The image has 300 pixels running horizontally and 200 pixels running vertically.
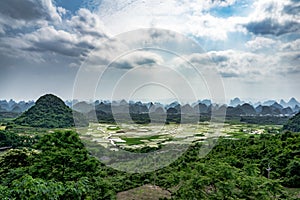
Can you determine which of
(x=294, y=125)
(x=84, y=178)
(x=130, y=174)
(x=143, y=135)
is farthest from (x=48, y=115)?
(x=84, y=178)

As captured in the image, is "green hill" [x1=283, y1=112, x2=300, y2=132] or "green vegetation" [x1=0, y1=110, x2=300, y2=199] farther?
"green hill" [x1=283, y1=112, x2=300, y2=132]

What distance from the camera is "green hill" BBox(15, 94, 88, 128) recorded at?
91.9ft

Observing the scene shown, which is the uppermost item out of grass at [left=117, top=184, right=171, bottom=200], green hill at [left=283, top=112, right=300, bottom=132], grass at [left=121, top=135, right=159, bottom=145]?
green hill at [left=283, top=112, right=300, bottom=132]

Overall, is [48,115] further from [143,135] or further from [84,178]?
[84,178]

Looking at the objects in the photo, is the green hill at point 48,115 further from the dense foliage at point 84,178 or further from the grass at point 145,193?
the dense foliage at point 84,178

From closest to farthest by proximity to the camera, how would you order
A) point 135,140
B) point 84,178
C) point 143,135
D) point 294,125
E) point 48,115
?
point 84,178 → point 135,140 → point 143,135 → point 294,125 → point 48,115

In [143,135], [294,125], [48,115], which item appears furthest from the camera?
[48,115]

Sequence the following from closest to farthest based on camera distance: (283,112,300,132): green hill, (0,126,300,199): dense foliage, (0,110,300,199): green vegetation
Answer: (0,126,300,199): dense foliage → (0,110,300,199): green vegetation → (283,112,300,132): green hill

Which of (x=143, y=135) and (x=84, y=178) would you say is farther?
(x=143, y=135)

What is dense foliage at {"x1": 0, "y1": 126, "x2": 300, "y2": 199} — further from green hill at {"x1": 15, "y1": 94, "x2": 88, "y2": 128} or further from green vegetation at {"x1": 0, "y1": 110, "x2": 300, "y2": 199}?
green hill at {"x1": 15, "y1": 94, "x2": 88, "y2": 128}

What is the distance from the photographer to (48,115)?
30.3m

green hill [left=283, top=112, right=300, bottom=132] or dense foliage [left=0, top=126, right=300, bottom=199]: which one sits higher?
green hill [left=283, top=112, right=300, bottom=132]

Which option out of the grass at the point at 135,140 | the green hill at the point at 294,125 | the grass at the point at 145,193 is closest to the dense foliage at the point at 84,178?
the grass at the point at 145,193

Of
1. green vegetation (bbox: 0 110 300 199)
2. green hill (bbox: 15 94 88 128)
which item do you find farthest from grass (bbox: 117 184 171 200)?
green hill (bbox: 15 94 88 128)
